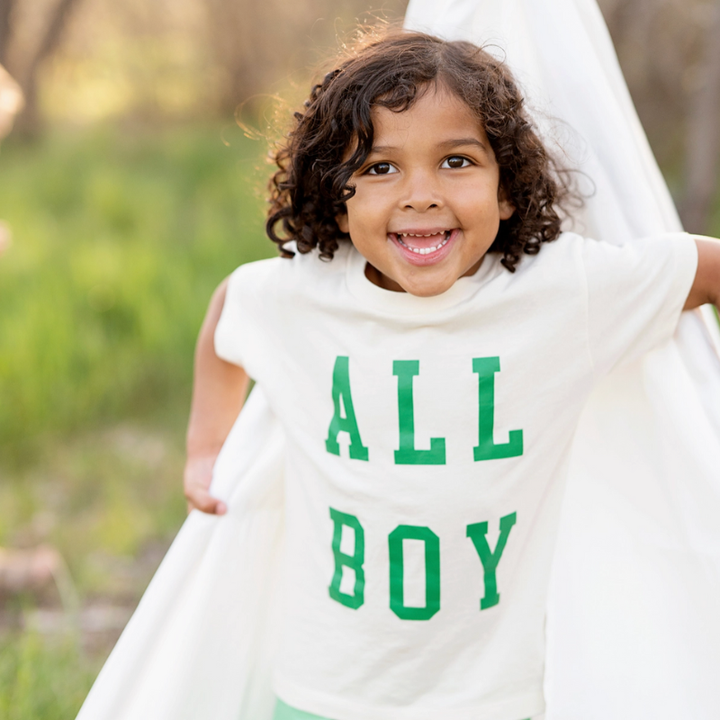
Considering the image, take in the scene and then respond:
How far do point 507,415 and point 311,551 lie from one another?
1.29 ft

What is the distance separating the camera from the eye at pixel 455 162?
4.25 ft

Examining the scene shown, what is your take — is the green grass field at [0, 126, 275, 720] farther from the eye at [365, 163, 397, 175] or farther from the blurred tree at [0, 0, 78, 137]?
the blurred tree at [0, 0, 78, 137]

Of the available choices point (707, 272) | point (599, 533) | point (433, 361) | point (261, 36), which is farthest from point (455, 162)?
point (261, 36)

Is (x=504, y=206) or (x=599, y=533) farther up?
(x=504, y=206)

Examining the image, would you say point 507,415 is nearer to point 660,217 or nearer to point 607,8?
point 660,217

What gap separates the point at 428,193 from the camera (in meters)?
1.27

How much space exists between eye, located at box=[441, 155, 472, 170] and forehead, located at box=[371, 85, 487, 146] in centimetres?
3

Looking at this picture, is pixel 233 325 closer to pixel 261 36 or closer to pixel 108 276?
pixel 108 276

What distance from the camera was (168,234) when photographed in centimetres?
507

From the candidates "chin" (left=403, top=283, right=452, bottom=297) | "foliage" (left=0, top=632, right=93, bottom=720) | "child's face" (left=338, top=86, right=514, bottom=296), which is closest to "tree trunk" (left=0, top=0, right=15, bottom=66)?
"foliage" (left=0, top=632, right=93, bottom=720)

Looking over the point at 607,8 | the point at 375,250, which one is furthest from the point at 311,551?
the point at 607,8

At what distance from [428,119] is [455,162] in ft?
0.24

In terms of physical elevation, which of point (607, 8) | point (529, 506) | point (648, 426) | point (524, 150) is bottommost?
point (529, 506)

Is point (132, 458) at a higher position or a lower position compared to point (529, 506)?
lower
